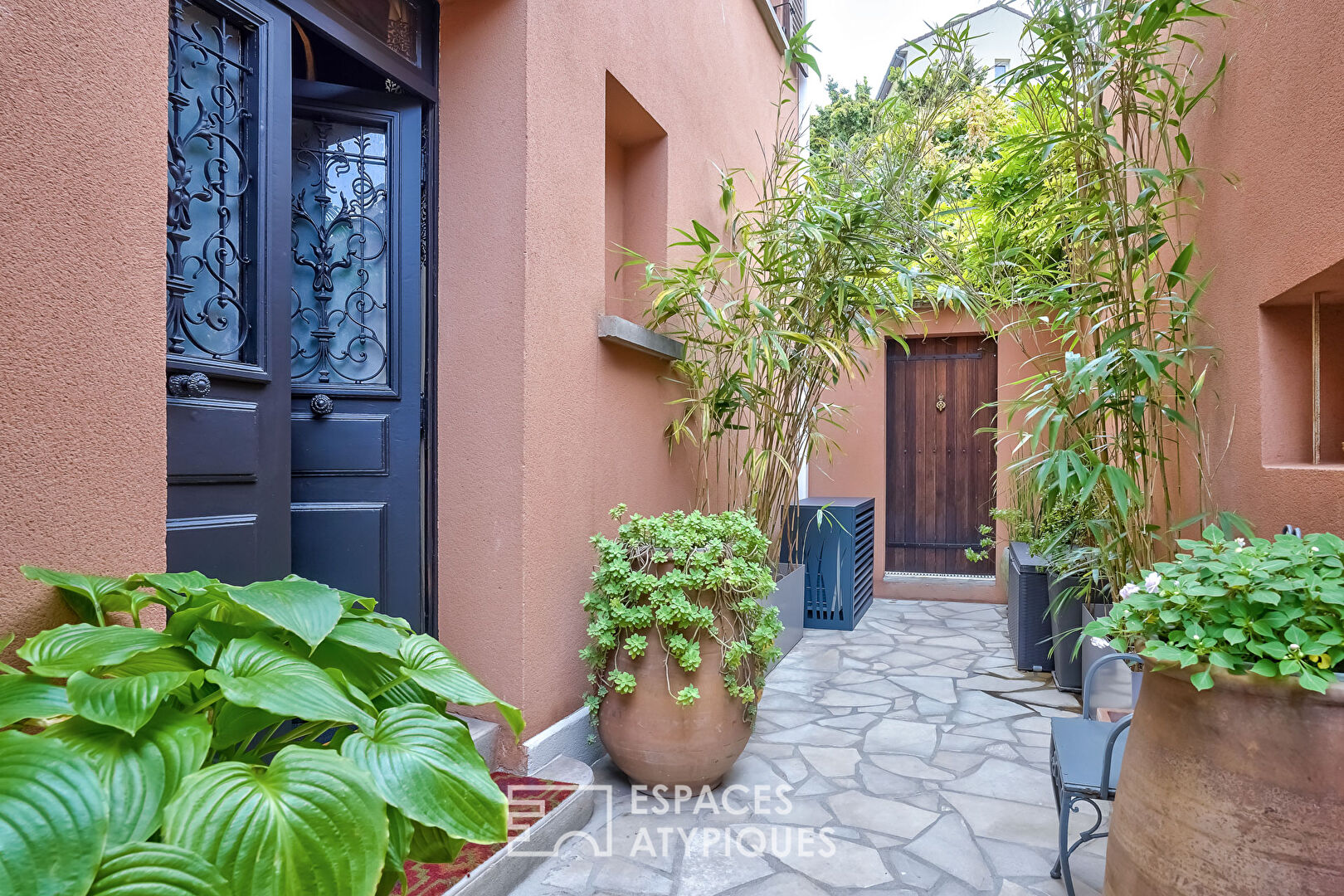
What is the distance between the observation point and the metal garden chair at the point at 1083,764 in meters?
1.62

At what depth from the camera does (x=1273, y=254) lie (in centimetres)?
175

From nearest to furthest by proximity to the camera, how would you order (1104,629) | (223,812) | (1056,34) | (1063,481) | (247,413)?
(223,812)
(1104,629)
(247,413)
(1063,481)
(1056,34)

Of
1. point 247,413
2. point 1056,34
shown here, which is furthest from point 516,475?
point 1056,34

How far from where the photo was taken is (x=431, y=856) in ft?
3.37

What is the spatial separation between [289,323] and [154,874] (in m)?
1.55

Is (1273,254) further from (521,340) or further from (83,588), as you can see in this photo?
(83,588)

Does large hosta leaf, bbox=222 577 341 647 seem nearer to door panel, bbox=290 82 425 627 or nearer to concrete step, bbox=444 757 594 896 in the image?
concrete step, bbox=444 757 594 896

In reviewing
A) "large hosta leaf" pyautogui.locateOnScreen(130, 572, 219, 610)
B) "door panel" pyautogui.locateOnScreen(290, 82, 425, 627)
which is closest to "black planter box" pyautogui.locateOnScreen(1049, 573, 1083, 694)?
"door panel" pyautogui.locateOnScreen(290, 82, 425, 627)

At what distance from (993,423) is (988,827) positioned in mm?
4148

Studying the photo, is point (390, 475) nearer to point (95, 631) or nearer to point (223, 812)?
point (95, 631)

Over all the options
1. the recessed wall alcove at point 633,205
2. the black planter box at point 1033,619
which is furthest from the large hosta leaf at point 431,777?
the black planter box at point 1033,619

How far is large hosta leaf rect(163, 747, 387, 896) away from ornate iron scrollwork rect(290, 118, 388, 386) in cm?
174

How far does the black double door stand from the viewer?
1728 millimetres

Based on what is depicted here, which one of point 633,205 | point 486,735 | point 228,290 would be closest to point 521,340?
point 228,290
